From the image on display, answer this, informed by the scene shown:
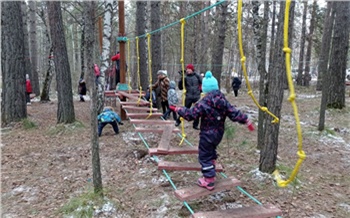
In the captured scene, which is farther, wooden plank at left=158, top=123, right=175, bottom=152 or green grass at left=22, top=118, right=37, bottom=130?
green grass at left=22, top=118, right=37, bottom=130

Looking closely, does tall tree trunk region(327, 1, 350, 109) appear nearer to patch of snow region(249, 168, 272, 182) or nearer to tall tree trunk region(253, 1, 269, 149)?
tall tree trunk region(253, 1, 269, 149)

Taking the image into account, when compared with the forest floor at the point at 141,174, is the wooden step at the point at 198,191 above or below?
above

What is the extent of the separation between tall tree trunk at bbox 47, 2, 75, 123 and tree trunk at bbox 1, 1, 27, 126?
1.11m

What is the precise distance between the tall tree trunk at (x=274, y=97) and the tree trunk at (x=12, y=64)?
21.7 feet

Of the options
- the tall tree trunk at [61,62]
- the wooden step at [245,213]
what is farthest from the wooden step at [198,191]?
the tall tree trunk at [61,62]

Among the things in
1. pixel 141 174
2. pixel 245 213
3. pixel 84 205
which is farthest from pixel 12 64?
pixel 245 213

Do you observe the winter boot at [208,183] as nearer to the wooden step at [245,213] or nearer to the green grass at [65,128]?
the wooden step at [245,213]

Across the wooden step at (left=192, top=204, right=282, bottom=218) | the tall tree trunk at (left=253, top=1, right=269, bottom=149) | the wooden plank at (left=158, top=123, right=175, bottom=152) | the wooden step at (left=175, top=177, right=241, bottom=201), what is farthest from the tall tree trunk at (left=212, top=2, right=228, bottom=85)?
the wooden step at (left=192, top=204, right=282, bottom=218)

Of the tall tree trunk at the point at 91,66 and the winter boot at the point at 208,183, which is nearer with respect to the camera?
the winter boot at the point at 208,183

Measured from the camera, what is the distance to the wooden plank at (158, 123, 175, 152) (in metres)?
4.54

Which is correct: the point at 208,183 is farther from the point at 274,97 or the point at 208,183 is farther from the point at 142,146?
the point at 142,146

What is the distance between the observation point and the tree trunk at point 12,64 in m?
7.55

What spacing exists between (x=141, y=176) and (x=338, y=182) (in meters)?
3.22

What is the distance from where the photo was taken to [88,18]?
3680 millimetres
